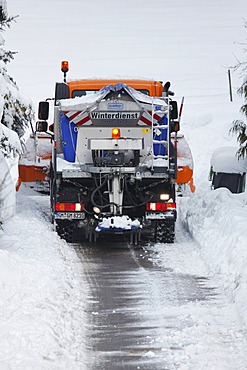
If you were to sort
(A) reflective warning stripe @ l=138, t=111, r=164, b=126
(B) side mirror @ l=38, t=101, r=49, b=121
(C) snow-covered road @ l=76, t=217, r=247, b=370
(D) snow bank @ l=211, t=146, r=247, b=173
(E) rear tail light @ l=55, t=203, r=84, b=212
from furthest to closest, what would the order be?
(D) snow bank @ l=211, t=146, r=247, b=173
(B) side mirror @ l=38, t=101, r=49, b=121
(E) rear tail light @ l=55, t=203, r=84, b=212
(A) reflective warning stripe @ l=138, t=111, r=164, b=126
(C) snow-covered road @ l=76, t=217, r=247, b=370

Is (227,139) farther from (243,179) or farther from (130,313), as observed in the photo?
(130,313)

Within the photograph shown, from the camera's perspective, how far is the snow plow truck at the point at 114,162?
1223 centimetres

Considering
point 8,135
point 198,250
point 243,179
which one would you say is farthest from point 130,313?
point 243,179

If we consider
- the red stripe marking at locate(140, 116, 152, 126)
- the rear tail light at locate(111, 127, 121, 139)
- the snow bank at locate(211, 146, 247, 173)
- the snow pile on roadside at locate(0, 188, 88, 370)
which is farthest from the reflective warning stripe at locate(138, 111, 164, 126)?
the snow bank at locate(211, 146, 247, 173)

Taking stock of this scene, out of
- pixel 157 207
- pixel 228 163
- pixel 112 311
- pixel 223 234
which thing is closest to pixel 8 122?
pixel 157 207

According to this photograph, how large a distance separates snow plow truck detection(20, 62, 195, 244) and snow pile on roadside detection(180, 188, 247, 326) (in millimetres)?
849

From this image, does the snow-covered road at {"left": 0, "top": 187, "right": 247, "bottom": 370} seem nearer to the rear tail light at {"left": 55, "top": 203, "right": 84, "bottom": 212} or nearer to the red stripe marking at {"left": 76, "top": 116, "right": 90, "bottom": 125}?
the rear tail light at {"left": 55, "top": 203, "right": 84, "bottom": 212}

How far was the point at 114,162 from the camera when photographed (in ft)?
40.2

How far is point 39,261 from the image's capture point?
969 centimetres

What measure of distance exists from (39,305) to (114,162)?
522cm

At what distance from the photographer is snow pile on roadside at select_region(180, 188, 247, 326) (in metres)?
8.70

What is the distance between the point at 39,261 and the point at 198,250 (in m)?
3.05

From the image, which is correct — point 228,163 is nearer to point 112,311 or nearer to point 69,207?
point 69,207

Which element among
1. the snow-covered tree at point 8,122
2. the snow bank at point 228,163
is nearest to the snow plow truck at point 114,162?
the snow-covered tree at point 8,122
